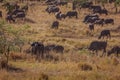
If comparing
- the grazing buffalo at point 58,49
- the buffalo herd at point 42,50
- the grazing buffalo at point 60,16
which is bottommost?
the grazing buffalo at point 60,16

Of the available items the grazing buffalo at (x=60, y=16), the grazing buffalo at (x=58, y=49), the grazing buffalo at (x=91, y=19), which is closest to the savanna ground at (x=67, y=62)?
the grazing buffalo at (x=58, y=49)

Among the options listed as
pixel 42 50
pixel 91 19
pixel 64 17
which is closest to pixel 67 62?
pixel 42 50

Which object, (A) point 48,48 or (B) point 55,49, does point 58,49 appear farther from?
(A) point 48,48

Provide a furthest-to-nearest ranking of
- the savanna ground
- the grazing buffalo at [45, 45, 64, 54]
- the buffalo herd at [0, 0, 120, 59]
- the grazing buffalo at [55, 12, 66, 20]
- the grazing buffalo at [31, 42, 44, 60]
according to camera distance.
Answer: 1. the grazing buffalo at [55, 12, 66, 20]
2. the grazing buffalo at [45, 45, 64, 54]
3. the buffalo herd at [0, 0, 120, 59]
4. the grazing buffalo at [31, 42, 44, 60]
5. the savanna ground

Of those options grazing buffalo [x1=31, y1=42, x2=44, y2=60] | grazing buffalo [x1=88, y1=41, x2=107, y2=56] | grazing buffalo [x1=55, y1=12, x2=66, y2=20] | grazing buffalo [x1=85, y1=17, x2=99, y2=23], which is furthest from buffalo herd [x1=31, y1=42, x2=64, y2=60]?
grazing buffalo [x1=55, y1=12, x2=66, y2=20]

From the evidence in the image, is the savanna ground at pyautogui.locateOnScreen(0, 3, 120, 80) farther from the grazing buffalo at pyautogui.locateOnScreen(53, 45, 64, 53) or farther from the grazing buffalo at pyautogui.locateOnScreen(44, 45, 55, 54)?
the grazing buffalo at pyautogui.locateOnScreen(44, 45, 55, 54)

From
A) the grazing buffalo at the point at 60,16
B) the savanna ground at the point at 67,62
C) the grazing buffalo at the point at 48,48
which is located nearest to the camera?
the savanna ground at the point at 67,62

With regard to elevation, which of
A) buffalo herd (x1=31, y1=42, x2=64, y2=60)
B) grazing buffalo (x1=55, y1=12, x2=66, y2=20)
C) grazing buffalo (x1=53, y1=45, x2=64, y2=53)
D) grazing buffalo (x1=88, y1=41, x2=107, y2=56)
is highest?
buffalo herd (x1=31, y1=42, x2=64, y2=60)

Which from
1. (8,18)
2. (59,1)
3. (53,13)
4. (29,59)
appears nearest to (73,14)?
(53,13)

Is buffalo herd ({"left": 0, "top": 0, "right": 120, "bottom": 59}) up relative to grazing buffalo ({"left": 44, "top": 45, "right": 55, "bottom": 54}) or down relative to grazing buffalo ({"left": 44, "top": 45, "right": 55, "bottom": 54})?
down

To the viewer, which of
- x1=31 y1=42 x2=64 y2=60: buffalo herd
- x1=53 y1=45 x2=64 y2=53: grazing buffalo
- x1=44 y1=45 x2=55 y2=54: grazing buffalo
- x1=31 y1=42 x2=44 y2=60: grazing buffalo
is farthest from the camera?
x1=53 y1=45 x2=64 y2=53: grazing buffalo

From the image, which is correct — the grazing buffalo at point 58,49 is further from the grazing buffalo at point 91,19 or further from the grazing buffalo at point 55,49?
the grazing buffalo at point 91,19

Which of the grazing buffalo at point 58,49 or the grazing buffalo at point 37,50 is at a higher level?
the grazing buffalo at point 37,50

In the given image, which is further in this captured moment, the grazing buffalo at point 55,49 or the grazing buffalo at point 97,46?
the grazing buffalo at point 97,46
